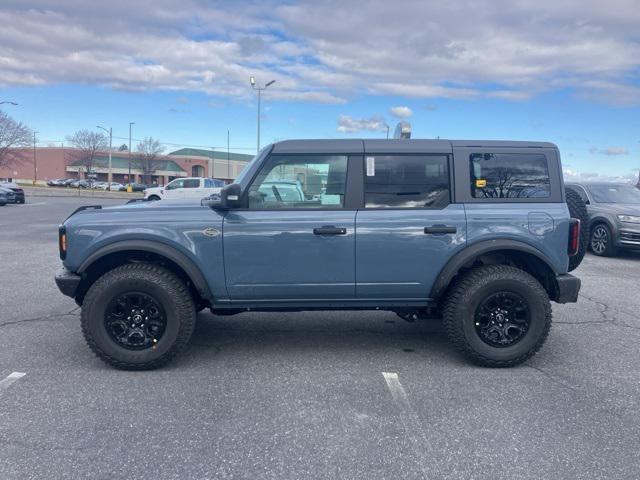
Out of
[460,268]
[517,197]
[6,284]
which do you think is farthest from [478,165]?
[6,284]

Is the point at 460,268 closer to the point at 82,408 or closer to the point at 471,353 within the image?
the point at 471,353

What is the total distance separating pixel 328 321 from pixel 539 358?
2180 mm

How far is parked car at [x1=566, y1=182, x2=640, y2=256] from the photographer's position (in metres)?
10.3

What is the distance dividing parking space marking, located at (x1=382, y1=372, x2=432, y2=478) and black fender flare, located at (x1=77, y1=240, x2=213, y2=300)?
170 centimetres

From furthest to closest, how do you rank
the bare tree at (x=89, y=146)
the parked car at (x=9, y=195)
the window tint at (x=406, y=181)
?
the bare tree at (x=89, y=146), the parked car at (x=9, y=195), the window tint at (x=406, y=181)

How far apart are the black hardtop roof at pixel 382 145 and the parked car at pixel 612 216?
251 inches

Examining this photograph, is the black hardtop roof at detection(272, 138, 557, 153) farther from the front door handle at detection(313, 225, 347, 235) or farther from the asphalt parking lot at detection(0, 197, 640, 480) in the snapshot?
the asphalt parking lot at detection(0, 197, 640, 480)

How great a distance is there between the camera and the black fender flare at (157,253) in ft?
13.4

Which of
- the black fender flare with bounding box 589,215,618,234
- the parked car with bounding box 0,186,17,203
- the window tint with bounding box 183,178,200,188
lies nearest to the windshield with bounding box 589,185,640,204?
the black fender flare with bounding box 589,215,618,234

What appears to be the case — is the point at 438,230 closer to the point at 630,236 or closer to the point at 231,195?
the point at 231,195

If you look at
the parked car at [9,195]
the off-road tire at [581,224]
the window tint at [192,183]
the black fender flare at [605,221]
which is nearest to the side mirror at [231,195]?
the off-road tire at [581,224]

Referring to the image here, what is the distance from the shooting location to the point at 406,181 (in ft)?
14.2

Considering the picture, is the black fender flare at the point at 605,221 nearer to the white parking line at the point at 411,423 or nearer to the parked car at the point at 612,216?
the parked car at the point at 612,216

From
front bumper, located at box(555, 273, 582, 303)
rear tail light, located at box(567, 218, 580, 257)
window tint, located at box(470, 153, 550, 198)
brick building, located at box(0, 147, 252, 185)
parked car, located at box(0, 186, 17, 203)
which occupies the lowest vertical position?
front bumper, located at box(555, 273, 582, 303)
